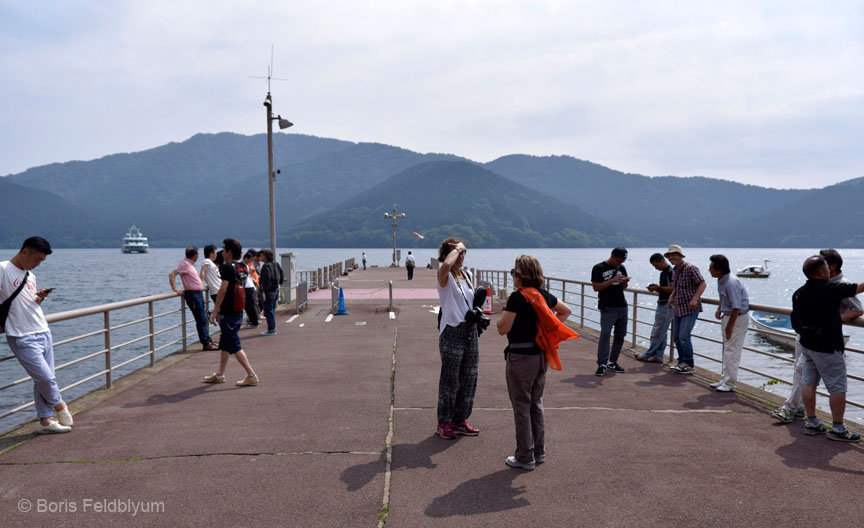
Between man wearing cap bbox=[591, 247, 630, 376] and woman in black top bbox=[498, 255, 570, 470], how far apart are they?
12.9 feet

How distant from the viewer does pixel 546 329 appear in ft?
14.3

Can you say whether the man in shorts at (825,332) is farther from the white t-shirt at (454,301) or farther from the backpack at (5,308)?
the backpack at (5,308)

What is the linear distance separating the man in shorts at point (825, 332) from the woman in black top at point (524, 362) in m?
2.66

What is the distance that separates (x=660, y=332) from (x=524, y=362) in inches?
217

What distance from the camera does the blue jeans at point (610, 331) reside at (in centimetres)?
810

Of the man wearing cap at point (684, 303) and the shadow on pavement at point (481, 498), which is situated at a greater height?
the man wearing cap at point (684, 303)

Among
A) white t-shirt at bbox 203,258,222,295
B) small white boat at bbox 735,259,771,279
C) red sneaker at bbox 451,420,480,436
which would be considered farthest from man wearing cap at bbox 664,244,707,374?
small white boat at bbox 735,259,771,279

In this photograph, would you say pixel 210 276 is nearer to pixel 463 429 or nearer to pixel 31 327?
pixel 31 327

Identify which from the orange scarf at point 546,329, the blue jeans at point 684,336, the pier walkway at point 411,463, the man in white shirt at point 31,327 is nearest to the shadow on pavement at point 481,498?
the pier walkway at point 411,463

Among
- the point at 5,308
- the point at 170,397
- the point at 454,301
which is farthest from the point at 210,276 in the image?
the point at 454,301

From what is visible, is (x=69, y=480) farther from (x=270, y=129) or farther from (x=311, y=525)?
(x=270, y=129)

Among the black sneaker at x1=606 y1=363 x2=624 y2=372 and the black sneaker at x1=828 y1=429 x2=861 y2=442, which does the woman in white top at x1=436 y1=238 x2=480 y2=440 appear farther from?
the black sneaker at x1=606 y1=363 x2=624 y2=372

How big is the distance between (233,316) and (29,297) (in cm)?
250

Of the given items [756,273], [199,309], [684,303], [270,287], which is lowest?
[756,273]
